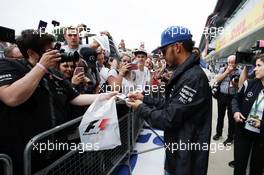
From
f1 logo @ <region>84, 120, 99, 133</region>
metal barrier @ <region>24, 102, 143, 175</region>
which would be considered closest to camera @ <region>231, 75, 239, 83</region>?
metal barrier @ <region>24, 102, 143, 175</region>

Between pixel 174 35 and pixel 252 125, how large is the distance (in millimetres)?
1485

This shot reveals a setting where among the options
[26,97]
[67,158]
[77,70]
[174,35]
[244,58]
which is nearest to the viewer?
[26,97]

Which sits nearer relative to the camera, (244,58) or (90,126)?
(90,126)

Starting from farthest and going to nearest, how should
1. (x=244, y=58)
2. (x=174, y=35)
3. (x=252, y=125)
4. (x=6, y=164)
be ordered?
(x=244, y=58) < (x=252, y=125) < (x=174, y=35) < (x=6, y=164)

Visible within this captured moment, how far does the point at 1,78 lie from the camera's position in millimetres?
1523

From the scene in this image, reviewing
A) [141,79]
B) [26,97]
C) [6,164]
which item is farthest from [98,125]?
[141,79]

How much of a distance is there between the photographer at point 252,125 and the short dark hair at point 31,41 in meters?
2.15

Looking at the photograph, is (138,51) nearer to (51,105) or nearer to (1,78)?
(51,105)

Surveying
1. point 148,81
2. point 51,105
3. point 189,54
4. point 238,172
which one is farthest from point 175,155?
point 148,81

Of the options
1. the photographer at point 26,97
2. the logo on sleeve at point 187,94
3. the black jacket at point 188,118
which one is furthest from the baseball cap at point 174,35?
the photographer at point 26,97

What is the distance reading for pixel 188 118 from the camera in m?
1.82

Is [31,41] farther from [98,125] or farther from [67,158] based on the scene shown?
[67,158]

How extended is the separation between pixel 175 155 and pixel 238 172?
1.45m

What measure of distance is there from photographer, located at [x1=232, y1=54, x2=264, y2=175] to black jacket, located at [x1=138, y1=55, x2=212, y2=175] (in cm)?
109
